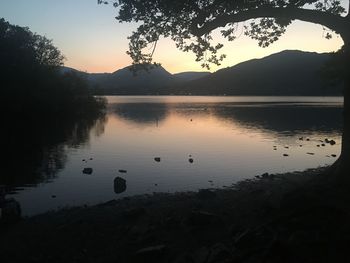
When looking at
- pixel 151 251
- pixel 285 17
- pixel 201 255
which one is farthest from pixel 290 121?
pixel 201 255

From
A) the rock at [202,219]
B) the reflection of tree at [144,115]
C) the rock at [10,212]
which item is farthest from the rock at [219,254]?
the reflection of tree at [144,115]

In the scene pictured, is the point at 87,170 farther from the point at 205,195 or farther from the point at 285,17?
the point at 285,17

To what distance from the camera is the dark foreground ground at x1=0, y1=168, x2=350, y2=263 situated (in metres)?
10.5

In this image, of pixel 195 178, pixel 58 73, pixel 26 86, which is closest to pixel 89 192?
pixel 195 178

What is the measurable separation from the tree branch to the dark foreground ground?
256 inches

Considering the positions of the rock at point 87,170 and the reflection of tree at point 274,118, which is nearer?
the rock at point 87,170

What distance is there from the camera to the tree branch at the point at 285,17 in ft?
55.2

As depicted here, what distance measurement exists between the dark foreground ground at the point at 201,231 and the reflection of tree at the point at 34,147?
14448 mm

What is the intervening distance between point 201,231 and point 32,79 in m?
77.9

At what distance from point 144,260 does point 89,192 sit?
16.2 meters

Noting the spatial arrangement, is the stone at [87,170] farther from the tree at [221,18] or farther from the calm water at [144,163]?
the tree at [221,18]

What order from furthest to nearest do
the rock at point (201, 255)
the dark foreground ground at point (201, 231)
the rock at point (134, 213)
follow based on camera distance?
1. the rock at point (134, 213)
2. the rock at point (201, 255)
3. the dark foreground ground at point (201, 231)

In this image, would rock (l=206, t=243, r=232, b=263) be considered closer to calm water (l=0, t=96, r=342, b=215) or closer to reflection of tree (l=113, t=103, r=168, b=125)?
calm water (l=0, t=96, r=342, b=215)

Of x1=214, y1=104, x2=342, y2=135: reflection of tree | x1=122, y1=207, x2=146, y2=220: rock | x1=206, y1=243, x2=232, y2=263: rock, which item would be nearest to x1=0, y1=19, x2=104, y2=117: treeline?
x1=214, y1=104, x2=342, y2=135: reflection of tree
